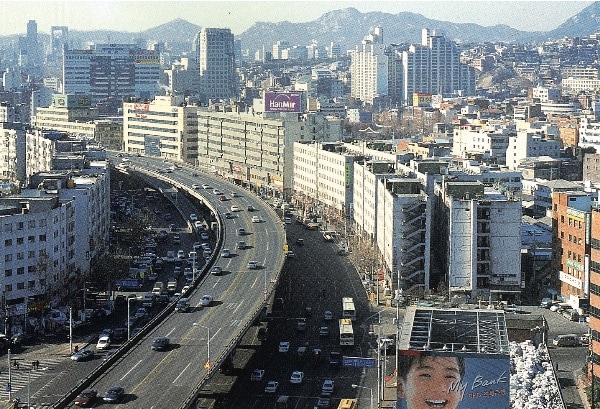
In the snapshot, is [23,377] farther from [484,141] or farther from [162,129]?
[162,129]

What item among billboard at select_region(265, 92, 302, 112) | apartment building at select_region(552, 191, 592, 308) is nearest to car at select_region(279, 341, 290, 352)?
apartment building at select_region(552, 191, 592, 308)

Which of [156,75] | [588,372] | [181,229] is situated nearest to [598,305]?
[588,372]

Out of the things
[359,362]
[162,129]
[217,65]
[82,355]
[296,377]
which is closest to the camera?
[296,377]

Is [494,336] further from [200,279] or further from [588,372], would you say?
[200,279]

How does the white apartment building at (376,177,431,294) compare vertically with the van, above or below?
above

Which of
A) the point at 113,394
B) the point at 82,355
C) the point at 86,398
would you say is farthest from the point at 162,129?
the point at 86,398

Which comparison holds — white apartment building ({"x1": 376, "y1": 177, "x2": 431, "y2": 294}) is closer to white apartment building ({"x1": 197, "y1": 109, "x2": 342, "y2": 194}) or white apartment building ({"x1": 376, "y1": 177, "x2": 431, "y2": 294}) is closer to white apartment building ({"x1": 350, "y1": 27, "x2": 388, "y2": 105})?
white apartment building ({"x1": 197, "y1": 109, "x2": 342, "y2": 194})
